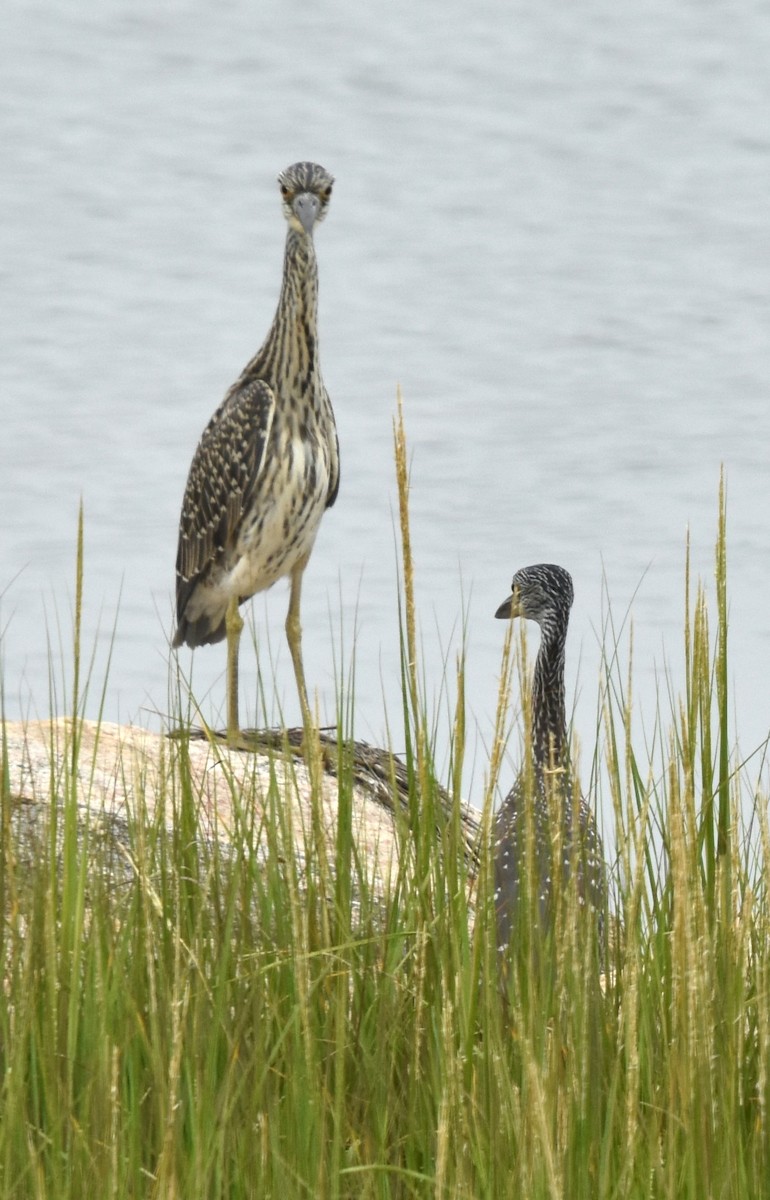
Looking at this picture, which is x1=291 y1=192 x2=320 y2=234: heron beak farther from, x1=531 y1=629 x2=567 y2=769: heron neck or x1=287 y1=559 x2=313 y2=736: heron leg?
x1=531 y1=629 x2=567 y2=769: heron neck

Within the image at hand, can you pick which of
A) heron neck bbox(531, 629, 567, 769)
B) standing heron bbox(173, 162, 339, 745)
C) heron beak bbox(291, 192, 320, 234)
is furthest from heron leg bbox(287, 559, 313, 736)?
heron beak bbox(291, 192, 320, 234)

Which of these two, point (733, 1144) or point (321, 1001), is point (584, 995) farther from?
point (321, 1001)

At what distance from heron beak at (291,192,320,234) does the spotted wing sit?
63 centimetres

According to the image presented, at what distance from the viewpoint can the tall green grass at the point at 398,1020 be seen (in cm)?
272

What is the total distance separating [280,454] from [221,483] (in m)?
0.40

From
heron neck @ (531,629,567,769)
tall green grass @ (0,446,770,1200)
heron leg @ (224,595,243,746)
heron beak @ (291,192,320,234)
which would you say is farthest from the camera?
heron leg @ (224,595,243,746)

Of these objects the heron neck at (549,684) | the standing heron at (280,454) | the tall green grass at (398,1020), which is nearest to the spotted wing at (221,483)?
the standing heron at (280,454)

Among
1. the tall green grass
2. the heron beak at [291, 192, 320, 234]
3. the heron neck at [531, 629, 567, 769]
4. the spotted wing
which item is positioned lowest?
the tall green grass

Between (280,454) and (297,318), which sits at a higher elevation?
(297,318)

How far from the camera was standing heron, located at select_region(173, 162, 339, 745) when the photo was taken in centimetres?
678

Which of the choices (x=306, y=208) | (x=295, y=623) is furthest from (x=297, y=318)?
(x=295, y=623)

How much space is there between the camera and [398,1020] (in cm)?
326

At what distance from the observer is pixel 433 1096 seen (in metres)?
3.09

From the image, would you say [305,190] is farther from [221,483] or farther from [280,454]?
[221,483]
